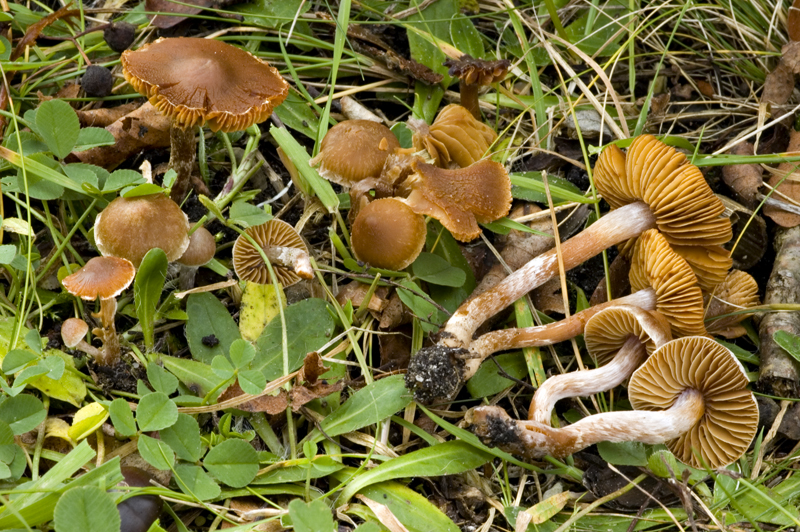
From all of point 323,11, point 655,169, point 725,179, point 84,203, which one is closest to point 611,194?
point 655,169

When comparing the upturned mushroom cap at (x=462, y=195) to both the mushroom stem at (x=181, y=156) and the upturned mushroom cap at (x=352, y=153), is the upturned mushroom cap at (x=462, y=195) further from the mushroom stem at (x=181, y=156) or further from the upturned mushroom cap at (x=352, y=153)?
the mushroom stem at (x=181, y=156)

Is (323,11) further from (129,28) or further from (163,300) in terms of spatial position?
(163,300)

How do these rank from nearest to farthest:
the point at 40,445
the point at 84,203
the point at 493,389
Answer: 1. the point at 40,445
2. the point at 493,389
3. the point at 84,203

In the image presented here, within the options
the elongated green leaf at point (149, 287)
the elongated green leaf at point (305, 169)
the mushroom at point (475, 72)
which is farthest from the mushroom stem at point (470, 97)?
the elongated green leaf at point (149, 287)

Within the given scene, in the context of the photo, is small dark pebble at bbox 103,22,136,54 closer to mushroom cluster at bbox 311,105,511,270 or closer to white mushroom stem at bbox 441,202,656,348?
mushroom cluster at bbox 311,105,511,270

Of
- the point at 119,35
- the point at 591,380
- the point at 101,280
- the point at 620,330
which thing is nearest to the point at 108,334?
the point at 101,280

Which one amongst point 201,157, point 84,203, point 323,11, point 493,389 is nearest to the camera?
point 493,389

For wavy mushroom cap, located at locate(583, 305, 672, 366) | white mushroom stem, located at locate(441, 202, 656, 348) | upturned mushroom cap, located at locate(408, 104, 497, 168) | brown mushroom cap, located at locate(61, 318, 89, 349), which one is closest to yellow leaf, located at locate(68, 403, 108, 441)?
brown mushroom cap, located at locate(61, 318, 89, 349)

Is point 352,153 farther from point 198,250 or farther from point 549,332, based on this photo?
point 549,332
